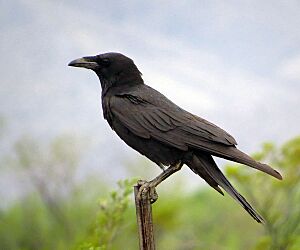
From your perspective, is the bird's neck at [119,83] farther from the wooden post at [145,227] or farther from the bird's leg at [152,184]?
the wooden post at [145,227]

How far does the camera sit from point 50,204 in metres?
6.28

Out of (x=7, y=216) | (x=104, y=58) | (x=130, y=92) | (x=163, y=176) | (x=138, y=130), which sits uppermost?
(x=7, y=216)

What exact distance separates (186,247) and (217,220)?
47.7 inches

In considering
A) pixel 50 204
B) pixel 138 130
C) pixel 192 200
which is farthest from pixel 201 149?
pixel 192 200

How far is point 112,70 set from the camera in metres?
3.32

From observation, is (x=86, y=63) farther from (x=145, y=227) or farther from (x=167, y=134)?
(x=145, y=227)

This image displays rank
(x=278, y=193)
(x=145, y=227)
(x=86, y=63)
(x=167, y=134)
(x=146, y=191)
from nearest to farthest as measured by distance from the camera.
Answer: (x=145, y=227) → (x=146, y=191) → (x=167, y=134) → (x=86, y=63) → (x=278, y=193)

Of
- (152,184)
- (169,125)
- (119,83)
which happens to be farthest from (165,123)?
(119,83)

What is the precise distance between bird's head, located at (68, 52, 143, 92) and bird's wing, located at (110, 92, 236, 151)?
0.18m

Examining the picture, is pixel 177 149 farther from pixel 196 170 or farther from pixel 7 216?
pixel 7 216

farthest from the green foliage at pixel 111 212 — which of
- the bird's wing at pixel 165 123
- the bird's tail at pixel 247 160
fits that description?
the bird's tail at pixel 247 160

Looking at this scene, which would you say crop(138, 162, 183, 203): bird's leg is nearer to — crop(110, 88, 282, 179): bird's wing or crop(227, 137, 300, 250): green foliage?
crop(110, 88, 282, 179): bird's wing

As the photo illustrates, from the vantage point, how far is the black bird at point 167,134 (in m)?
2.87

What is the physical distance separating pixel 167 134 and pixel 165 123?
67 mm
